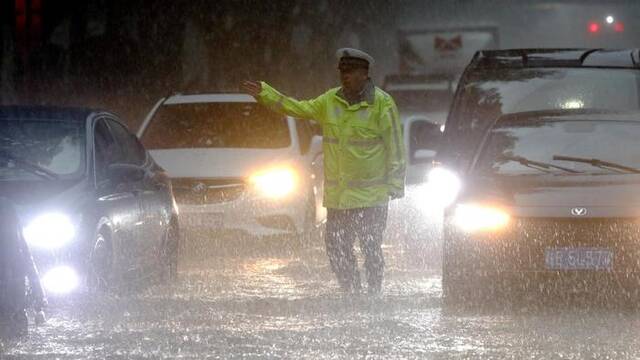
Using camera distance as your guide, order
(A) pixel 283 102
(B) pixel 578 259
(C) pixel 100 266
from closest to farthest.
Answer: (B) pixel 578 259
(C) pixel 100 266
(A) pixel 283 102

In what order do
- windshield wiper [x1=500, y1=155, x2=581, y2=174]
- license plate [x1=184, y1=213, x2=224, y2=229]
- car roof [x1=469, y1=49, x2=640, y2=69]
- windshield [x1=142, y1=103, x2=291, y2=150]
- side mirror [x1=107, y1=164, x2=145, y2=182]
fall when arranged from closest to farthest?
windshield wiper [x1=500, y1=155, x2=581, y2=174] < side mirror [x1=107, y1=164, x2=145, y2=182] < car roof [x1=469, y1=49, x2=640, y2=69] < license plate [x1=184, y1=213, x2=224, y2=229] < windshield [x1=142, y1=103, x2=291, y2=150]

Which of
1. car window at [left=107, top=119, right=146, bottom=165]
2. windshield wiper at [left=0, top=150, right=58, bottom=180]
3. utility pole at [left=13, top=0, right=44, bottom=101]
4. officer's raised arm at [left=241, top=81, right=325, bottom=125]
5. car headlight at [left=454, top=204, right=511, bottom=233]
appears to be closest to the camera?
car headlight at [left=454, top=204, right=511, bottom=233]

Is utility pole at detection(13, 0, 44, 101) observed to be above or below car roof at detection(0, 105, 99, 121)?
above

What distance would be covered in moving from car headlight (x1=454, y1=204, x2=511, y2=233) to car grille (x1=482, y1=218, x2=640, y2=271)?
0.29ft

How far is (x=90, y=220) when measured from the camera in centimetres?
1173

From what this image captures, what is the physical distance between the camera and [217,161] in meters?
17.3

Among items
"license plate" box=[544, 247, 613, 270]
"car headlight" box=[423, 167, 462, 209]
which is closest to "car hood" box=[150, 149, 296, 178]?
"car headlight" box=[423, 167, 462, 209]

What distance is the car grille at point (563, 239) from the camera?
36.7 feet

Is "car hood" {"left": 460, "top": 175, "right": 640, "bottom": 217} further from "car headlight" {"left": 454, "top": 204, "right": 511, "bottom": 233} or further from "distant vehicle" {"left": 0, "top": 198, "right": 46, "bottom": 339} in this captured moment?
"distant vehicle" {"left": 0, "top": 198, "right": 46, "bottom": 339}

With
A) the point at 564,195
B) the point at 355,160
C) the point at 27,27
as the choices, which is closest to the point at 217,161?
the point at 355,160

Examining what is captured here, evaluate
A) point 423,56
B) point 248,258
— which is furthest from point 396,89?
point 248,258

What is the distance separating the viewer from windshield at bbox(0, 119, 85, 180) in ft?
40.0

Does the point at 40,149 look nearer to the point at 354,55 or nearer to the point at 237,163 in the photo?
the point at 354,55

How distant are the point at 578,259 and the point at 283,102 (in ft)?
8.74
